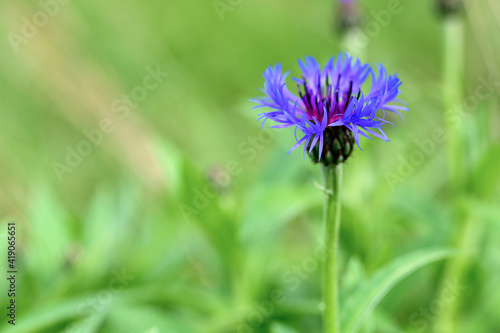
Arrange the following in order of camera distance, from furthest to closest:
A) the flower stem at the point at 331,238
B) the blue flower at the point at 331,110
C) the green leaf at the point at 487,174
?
the green leaf at the point at 487,174, the flower stem at the point at 331,238, the blue flower at the point at 331,110

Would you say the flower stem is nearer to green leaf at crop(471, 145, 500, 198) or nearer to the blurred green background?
the blurred green background

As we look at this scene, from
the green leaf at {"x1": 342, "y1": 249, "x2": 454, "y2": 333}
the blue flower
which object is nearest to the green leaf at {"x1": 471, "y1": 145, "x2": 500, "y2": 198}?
the green leaf at {"x1": 342, "y1": 249, "x2": 454, "y2": 333}

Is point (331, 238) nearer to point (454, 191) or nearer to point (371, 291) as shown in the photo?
point (371, 291)

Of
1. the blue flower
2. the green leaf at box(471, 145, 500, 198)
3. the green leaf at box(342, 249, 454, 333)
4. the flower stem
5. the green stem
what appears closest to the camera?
the blue flower

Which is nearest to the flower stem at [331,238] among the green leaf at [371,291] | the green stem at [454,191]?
the green leaf at [371,291]

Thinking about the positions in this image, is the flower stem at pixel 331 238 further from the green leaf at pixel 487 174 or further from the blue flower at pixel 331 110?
the green leaf at pixel 487 174

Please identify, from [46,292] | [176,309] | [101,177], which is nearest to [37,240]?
[46,292]

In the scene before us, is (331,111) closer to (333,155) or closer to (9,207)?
(333,155)
